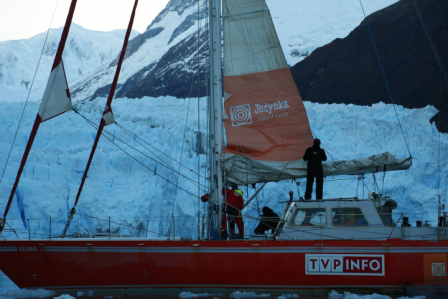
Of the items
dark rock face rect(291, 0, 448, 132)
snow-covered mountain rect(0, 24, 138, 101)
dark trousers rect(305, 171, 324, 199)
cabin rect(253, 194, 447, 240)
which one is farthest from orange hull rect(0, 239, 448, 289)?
snow-covered mountain rect(0, 24, 138, 101)

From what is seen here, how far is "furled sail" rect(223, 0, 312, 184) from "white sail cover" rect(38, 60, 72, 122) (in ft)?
10.2

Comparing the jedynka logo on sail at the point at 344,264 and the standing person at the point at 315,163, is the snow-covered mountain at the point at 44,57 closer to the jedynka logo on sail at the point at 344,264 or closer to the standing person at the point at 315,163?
the standing person at the point at 315,163

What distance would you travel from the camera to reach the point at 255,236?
43.7 ft

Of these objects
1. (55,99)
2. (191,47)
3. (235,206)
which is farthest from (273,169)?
(191,47)

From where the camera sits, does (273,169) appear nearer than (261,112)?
Yes

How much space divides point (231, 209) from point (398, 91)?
23.7m

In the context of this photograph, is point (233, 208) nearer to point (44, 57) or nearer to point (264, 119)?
point (264, 119)

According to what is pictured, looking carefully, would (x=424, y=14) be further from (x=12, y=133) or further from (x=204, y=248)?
(x=204, y=248)

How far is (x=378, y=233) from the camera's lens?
12852 mm

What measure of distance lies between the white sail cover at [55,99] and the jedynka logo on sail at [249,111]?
10.5ft

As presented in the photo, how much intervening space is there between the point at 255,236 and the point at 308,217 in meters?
1.08

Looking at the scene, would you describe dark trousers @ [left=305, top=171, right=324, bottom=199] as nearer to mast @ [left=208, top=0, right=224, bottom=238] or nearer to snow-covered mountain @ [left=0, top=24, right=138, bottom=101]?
mast @ [left=208, top=0, right=224, bottom=238]

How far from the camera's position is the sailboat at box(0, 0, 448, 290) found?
40.3 ft

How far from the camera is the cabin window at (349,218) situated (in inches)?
511
